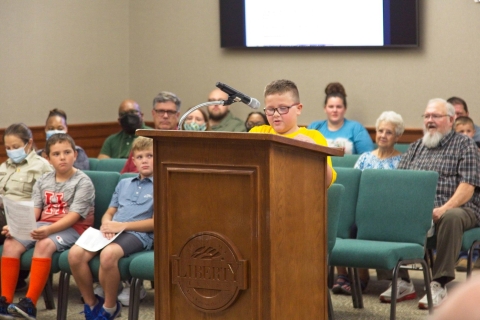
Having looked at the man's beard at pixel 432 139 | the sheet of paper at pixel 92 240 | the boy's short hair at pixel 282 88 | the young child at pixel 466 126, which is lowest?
the sheet of paper at pixel 92 240

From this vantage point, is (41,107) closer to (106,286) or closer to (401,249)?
(106,286)

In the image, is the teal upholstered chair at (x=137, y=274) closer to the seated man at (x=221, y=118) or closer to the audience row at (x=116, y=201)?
the audience row at (x=116, y=201)

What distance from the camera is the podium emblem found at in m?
2.34

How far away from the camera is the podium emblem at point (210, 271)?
7.68ft

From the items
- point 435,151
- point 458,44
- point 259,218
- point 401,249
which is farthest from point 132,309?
point 458,44

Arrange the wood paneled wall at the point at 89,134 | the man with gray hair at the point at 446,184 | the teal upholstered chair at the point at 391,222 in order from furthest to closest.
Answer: the wood paneled wall at the point at 89,134
the man with gray hair at the point at 446,184
the teal upholstered chair at the point at 391,222

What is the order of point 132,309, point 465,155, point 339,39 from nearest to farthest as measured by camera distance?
point 132,309 < point 465,155 < point 339,39

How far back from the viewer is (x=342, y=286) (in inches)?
190

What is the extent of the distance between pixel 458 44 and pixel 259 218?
4.55 m

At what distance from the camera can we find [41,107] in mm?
7336

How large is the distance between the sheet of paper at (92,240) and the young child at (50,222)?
0.22 meters

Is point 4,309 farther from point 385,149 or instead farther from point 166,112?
point 385,149

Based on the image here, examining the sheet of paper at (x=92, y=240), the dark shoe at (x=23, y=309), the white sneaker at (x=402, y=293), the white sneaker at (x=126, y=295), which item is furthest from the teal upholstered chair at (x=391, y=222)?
the dark shoe at (x=23, y=309)

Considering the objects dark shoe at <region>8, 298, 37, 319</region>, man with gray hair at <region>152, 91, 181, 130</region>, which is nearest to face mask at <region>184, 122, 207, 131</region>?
man with gray hair at <region>152, 91, 181, 130</region>
